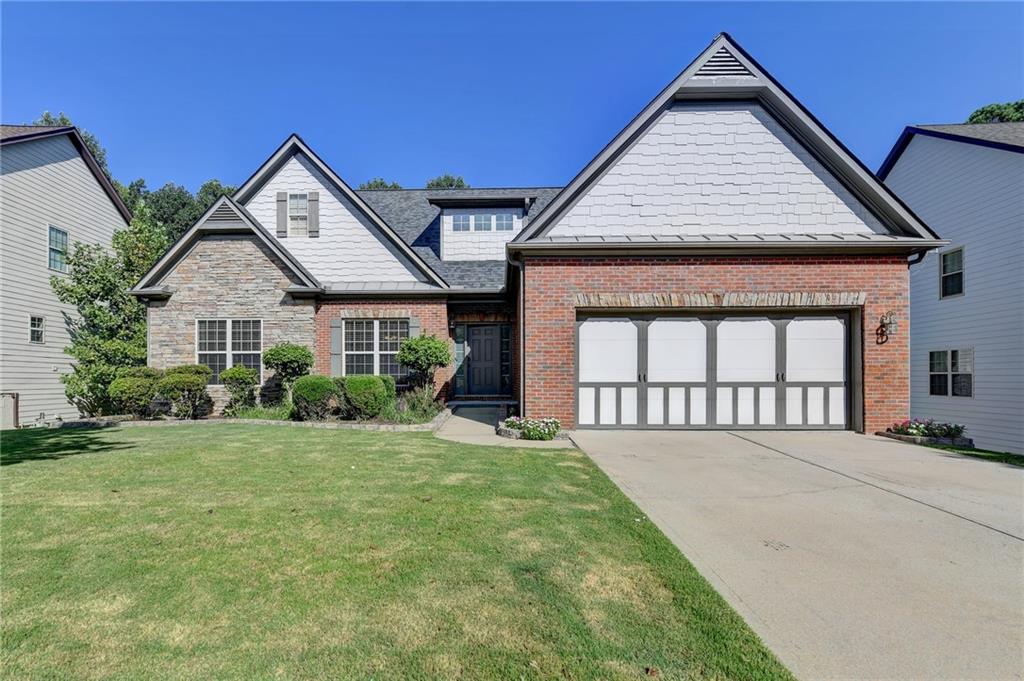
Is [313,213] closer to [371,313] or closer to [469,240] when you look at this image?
[371,313]

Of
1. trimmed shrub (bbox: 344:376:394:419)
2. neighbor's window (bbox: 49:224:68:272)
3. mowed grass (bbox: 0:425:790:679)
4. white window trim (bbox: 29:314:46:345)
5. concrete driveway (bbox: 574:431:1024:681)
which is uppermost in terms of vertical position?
neighbor's window (bbox: 49:224:68:272)

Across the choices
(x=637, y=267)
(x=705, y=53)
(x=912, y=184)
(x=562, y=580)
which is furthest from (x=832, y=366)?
(x=912, y=184)

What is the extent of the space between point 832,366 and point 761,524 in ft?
23.8

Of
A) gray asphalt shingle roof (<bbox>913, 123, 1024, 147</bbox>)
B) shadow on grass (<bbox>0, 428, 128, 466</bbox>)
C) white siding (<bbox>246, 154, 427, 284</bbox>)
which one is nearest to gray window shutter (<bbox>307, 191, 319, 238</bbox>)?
white siding (<bbox>246, 154, 427, 284</bbox>)

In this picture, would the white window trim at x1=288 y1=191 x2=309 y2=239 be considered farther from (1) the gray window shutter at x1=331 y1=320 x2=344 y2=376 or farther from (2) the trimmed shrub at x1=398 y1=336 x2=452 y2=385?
(2) the trimmed shrub at x1=398 y1=336 x2=452 y2=385

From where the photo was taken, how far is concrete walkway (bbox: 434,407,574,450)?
8.48 metres

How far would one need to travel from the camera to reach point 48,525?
4.22 m

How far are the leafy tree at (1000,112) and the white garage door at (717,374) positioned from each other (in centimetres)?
2984

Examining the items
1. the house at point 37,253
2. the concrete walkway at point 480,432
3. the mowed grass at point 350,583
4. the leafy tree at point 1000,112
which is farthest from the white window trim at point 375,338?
the leafy tree at point 1000,112

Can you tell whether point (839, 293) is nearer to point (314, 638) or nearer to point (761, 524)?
point (761, 524)

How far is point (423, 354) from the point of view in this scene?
1224cm

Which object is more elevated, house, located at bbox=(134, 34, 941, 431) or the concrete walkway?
house, located at bbox=(134, 34, 941, 431)

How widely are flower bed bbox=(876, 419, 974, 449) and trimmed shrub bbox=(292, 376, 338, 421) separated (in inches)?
499

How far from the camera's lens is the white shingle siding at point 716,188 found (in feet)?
32.6
